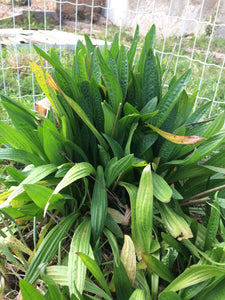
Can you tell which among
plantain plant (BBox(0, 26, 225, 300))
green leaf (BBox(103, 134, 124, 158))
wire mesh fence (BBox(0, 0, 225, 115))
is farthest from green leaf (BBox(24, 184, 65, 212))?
wire mesh fence (BBox(0, 0, 225, 115))

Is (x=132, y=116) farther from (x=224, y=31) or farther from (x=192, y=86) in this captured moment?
(x=224, y=31)

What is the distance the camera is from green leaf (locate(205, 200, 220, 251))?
2.57ft

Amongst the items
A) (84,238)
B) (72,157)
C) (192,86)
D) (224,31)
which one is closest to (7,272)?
(84,238)

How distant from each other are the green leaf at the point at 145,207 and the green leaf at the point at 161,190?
41 mm

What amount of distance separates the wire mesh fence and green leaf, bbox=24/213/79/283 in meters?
0.75

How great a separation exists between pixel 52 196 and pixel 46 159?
0.22 meters

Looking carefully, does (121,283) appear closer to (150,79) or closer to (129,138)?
(129,138)

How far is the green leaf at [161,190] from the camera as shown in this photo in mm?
806

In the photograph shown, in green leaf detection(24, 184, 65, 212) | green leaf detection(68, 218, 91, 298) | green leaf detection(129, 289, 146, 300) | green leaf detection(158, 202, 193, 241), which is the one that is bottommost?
green leaf detection(129, 289, 146, 300)

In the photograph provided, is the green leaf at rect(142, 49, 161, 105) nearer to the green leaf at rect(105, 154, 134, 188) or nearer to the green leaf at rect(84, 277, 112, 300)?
the green leaf at rect(105, 154, 134, 188)

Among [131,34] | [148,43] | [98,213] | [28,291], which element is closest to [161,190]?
[98,213]

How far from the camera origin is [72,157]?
101 centimetres

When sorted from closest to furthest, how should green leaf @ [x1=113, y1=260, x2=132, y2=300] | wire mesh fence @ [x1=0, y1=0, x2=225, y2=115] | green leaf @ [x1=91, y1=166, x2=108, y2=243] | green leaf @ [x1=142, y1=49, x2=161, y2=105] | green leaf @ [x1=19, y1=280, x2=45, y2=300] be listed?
A: green leaf @ [x1=19, y1=280, x2=45, y2=300], green leaf @ [x1=113, y1=260, x2=132, y2=300], green leaf @ [x1=91, y1=166, x2=108, y2=243], green leaf @ [x1=142, y1=49, x2=161, y2=105], wire mesh fence @ [x1=0, y1=0, x2=225, y2=115]

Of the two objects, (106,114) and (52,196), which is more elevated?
(106,114)
